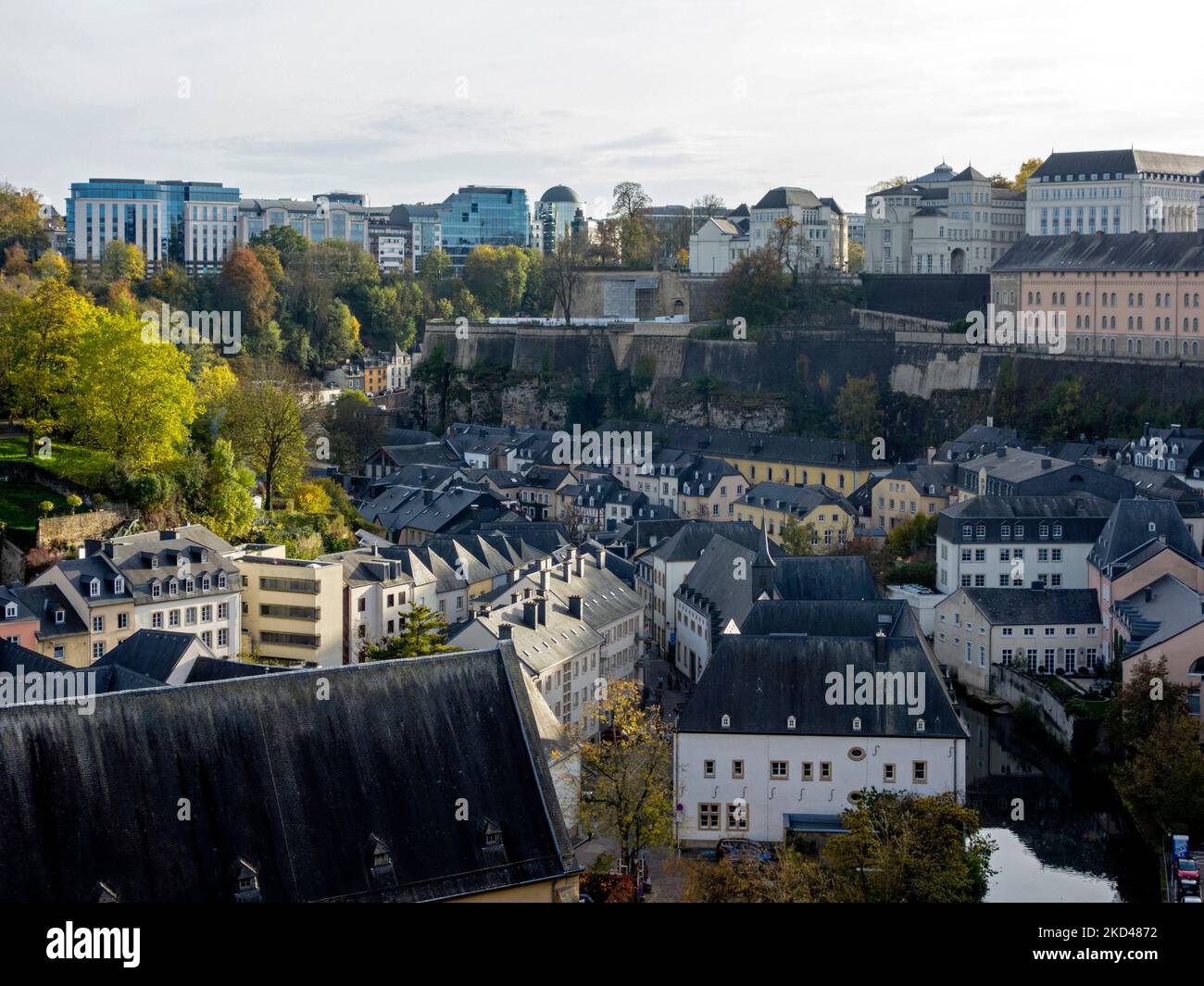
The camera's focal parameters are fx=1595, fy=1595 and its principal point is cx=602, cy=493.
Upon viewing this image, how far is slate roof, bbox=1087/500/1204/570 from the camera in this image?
130 feet

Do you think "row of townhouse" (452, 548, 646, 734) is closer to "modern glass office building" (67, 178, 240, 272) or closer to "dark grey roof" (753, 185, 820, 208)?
"dark grey roof" (753, 185, 820, 208)

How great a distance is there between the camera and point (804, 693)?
88.9 feet

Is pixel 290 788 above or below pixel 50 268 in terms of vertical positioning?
below

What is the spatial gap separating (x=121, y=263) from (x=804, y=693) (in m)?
69.0

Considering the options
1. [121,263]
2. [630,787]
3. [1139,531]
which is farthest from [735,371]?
[630,787]

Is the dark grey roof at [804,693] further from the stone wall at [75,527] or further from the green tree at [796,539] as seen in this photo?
the green tree at [796,539]

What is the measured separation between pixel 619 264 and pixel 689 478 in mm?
31226

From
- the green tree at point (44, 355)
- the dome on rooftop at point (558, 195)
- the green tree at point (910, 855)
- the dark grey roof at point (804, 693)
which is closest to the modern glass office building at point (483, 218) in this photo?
the dome on rooftop at point (558, 195)

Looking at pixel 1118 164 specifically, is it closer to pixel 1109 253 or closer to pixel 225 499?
pixel 1109 253

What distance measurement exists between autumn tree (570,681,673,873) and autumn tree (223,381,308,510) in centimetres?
2444

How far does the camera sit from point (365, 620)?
3869 centimetres
